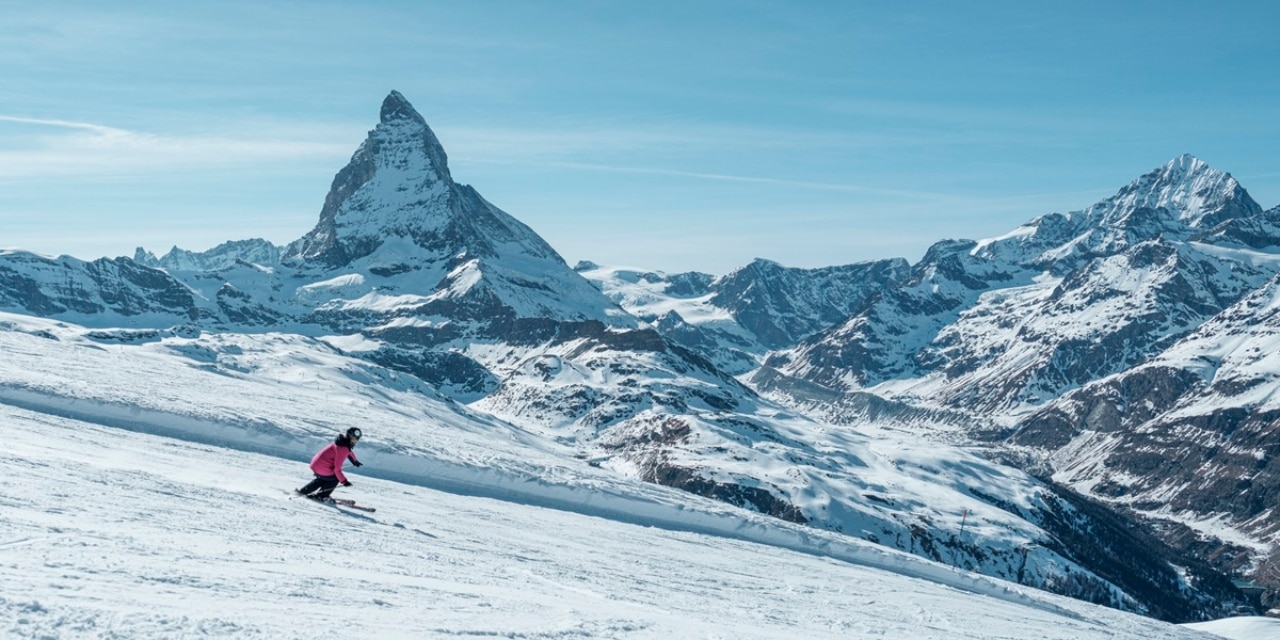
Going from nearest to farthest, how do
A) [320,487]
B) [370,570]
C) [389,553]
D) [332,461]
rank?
1. [370,570]
2. [389,553]
3. [332,461]
4. [320,487]

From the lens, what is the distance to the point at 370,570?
60.8 feet

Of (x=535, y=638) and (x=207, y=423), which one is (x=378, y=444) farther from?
(x=535, y=638)

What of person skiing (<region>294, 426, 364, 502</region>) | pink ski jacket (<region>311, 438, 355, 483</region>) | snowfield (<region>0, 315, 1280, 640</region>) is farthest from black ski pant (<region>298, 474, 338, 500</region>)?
snowfield (<region>0, 315, 1280, 640</region>)

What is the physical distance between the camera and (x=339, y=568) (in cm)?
1814

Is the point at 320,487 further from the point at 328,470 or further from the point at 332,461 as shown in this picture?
the point at 332,461

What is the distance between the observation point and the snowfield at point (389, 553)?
1439 centimetres

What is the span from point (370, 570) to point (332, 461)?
328 inches

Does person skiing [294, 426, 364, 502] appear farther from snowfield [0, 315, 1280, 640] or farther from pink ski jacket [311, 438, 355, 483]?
snowfield [0, 315, 1280, 640]

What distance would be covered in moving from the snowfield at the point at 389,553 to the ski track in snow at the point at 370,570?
0.23 feet

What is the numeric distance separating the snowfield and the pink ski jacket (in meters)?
0.98

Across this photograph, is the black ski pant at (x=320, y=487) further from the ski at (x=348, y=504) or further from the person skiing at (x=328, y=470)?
the ski at (x=348, y=504)

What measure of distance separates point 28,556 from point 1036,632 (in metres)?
22.3

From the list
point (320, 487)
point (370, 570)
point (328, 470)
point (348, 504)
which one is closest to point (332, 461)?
point (328, 470)

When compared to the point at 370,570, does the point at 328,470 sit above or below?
above
